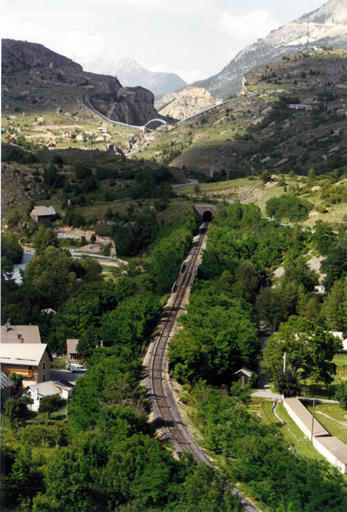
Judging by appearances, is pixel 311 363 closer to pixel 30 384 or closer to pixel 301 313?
pixel 301 313

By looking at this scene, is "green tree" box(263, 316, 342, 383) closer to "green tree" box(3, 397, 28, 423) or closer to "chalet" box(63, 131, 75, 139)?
"green tree" box(3, 397, 28, 423)

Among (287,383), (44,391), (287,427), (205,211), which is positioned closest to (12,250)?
(205,211)

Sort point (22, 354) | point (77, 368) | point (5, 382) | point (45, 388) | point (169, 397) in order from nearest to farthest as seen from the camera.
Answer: point (169, 397) < point (5, 382) < point (45, 388) < point (22, 354) < point (77, 368)

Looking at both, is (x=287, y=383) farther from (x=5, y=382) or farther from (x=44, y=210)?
(x=44, y=210)

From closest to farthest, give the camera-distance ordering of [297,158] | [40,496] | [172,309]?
[40,496] < [172,309] < [297,158]

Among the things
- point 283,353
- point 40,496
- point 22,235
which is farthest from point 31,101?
point 40,496

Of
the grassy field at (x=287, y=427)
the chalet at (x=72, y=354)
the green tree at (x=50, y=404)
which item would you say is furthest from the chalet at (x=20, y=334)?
the grassy field at (x=287, y=427)
